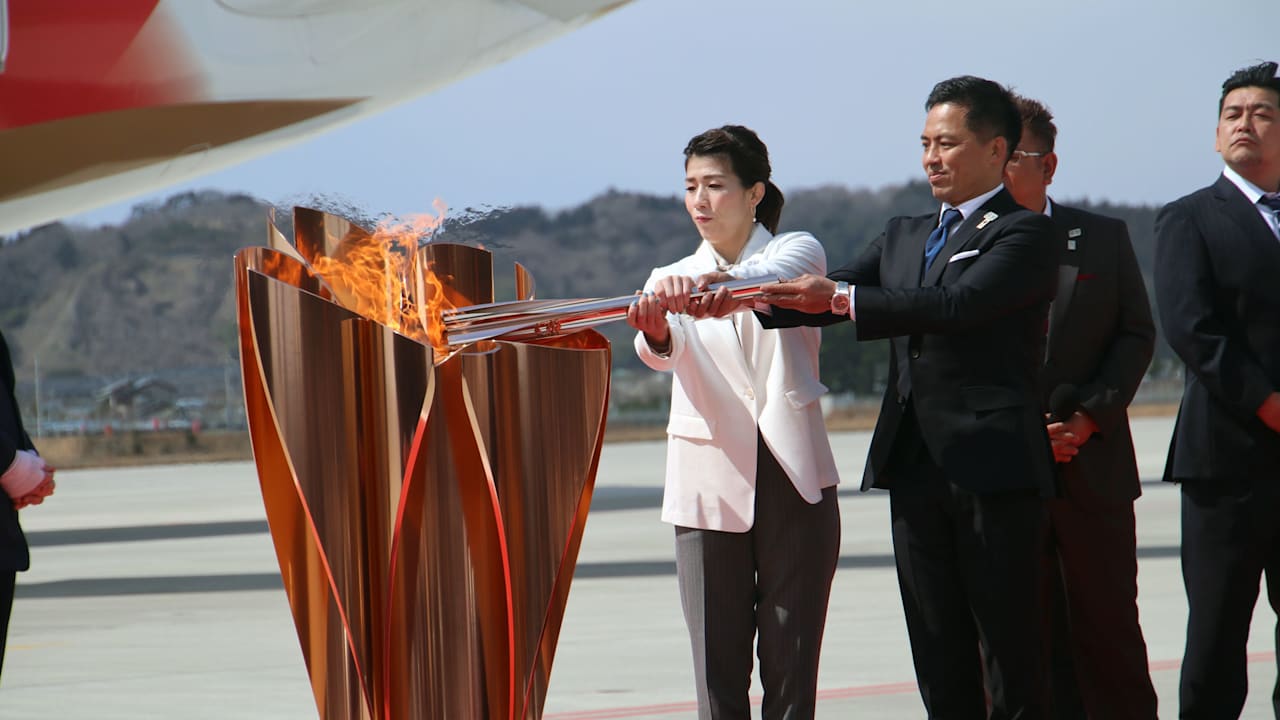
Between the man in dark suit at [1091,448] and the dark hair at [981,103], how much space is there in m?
0.84

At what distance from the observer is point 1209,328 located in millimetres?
3436

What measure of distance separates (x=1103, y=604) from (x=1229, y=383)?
67 cm

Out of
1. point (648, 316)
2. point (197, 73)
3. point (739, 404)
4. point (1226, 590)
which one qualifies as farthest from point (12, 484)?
point (197, 73)

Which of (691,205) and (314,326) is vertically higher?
(691,205)

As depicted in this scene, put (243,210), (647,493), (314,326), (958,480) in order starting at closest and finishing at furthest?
1. (314,326)
2. (958,480)
3. (647,493)
4. (243,210)

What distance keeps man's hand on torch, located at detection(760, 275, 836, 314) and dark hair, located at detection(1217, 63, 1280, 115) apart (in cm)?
134

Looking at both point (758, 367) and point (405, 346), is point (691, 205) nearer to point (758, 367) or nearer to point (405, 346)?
point (758, 367)

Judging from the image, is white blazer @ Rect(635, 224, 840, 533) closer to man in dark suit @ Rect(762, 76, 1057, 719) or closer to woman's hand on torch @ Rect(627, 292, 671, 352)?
woman's hand on torch @ Rect(627, 292, 671, 352)

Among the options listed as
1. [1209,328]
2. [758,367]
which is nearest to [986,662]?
[758,367]

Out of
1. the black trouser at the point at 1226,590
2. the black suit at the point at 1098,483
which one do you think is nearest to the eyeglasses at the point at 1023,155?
the black suit at the point at 1098,483

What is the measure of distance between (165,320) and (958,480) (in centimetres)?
3166

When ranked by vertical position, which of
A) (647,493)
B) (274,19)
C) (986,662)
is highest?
(274,19)

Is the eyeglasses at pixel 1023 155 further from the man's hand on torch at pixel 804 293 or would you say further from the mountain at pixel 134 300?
the mountain at pixel 134 300

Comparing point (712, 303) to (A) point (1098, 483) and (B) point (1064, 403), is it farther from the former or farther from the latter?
(A) point (1098, 483)
